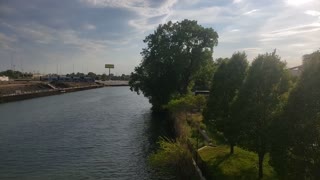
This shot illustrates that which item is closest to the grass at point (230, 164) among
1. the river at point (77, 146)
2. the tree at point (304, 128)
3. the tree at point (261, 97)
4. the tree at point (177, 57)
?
the tree at point (261, 97)

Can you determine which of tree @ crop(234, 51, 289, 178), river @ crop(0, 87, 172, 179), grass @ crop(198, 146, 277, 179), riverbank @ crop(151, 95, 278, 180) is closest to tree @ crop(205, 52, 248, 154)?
grass @ crop(198, 146, 277, 179)

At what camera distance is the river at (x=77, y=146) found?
109ft

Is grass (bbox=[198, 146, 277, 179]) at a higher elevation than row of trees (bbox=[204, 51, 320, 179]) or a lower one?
lower

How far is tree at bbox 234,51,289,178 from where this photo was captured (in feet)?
81.2

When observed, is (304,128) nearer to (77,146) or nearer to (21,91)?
(77,146)

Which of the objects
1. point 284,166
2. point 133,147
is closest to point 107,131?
point 133,147

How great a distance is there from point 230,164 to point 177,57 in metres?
46.0

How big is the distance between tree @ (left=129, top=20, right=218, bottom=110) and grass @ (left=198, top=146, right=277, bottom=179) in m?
40.0

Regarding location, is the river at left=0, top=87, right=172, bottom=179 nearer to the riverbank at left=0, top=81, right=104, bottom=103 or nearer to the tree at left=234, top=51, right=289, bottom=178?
the tree at left=234, top=51, right=289, bottom=178

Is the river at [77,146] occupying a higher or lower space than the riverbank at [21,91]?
lower

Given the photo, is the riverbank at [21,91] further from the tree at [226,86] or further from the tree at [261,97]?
the tree at [261,97]

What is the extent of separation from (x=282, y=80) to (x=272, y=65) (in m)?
1.13

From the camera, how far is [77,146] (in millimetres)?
44156

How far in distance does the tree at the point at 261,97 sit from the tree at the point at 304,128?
7533 millimetres
